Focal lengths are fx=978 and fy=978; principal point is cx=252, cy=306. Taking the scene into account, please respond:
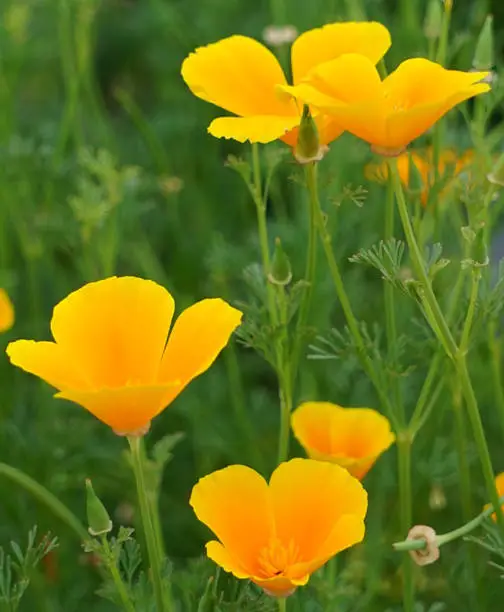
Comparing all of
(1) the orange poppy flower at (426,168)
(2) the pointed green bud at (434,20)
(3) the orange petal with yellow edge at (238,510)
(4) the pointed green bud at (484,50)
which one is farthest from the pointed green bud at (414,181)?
(3) the orange petal with yellow edge at (238,510)

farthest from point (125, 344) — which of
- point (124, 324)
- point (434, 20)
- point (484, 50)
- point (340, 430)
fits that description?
point (434, 20)

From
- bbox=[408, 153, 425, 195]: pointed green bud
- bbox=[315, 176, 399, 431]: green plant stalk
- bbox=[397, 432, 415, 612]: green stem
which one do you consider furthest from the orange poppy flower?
bbox=[397, 432, 415, 612]: green stem

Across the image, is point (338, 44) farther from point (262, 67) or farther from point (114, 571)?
point (114, 571)

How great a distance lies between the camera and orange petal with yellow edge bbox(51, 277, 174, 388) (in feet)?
2.22

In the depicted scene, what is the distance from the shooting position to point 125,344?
2.24ft

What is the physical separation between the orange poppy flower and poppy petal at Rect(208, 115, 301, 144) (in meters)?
0.16

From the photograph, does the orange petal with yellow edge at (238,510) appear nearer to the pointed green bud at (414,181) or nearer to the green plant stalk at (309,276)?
the green plant stalk at (309,276)

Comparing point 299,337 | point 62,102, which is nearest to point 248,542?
point 299,337

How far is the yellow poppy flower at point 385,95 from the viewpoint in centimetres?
63

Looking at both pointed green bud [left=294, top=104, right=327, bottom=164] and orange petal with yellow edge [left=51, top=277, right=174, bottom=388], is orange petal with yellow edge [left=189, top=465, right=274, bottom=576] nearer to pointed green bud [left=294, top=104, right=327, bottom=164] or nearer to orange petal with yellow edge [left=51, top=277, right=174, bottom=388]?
orange petal with yellow edge [left=51, top=277, right=174, bottom=388]

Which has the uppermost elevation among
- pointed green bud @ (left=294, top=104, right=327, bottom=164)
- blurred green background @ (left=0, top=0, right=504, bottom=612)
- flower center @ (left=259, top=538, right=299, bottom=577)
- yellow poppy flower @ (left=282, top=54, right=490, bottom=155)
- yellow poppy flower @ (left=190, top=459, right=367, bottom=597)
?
yellow poppy flower @ (left=282, top=54, right=490, bottom=155)

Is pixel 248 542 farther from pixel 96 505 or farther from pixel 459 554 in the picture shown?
pixel 459 554

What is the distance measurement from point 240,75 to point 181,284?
2.78 ft

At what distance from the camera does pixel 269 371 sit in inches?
61.2
